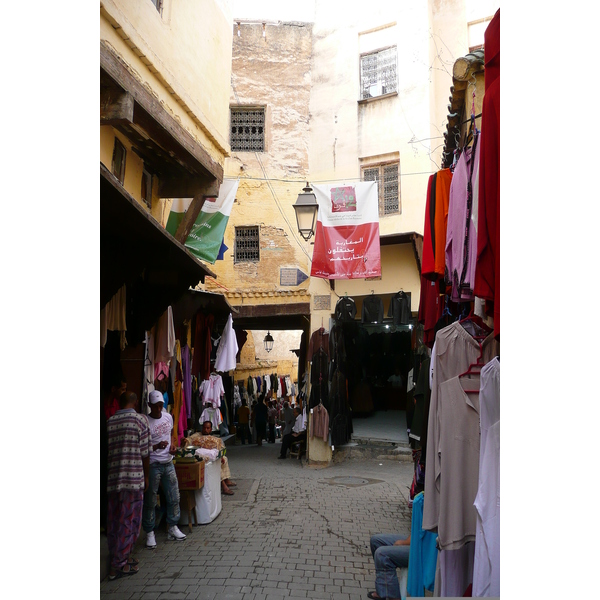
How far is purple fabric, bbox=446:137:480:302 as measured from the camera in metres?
3.03

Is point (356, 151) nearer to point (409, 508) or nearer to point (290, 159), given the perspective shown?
point (290, 159)

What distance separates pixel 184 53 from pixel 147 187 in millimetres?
2032

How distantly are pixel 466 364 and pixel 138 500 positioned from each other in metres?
4.21

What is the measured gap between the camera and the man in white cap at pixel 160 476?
23.0 ft

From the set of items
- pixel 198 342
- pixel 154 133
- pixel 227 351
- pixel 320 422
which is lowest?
pixel 320 422

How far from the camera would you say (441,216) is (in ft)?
14.4

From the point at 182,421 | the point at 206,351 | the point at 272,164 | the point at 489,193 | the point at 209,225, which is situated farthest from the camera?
the point at 272,164

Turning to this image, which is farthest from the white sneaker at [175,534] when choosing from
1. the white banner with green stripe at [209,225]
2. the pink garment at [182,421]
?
the white banner with green stripe at [209,225]

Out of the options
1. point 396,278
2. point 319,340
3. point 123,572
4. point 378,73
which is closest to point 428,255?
point 123,572

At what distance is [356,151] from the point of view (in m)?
14.6

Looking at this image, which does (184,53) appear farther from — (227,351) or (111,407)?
(227,351)

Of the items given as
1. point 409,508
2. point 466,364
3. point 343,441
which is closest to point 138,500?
point 466,364

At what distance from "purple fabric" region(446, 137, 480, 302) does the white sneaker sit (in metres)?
5.43

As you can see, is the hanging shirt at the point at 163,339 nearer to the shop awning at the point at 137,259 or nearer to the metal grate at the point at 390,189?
the shop awning at the point at 137,259
